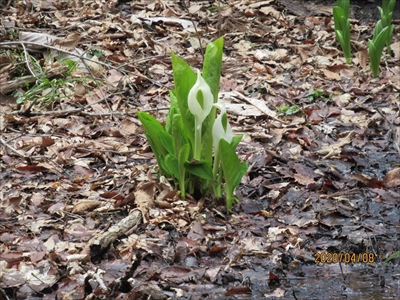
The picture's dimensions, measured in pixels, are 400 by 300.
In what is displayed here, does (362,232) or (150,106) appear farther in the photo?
(150,106)

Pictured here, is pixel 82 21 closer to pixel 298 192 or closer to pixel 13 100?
pixel 13 100

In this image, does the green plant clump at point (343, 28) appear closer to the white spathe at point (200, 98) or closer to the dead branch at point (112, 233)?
the white spathe at point (200, 98)

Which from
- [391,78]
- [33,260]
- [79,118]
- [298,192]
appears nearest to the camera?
[33,260]

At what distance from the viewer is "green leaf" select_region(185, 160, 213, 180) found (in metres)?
2.57

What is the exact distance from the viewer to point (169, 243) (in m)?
2.51

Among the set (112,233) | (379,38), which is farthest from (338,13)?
(112,233)

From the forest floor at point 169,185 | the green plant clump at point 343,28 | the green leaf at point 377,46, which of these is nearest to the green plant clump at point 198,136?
the forest floor at point 169,185

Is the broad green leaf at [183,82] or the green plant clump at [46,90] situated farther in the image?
the green plant clump at [46,90]

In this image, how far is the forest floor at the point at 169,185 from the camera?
233cm

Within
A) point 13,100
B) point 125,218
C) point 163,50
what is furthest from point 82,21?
point 125,218

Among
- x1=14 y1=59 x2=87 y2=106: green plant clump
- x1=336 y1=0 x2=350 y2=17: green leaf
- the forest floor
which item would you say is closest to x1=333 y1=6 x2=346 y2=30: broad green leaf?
x1=336 y1=0 x2=350 y2=17: green leaf

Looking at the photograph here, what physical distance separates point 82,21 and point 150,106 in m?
1.44
